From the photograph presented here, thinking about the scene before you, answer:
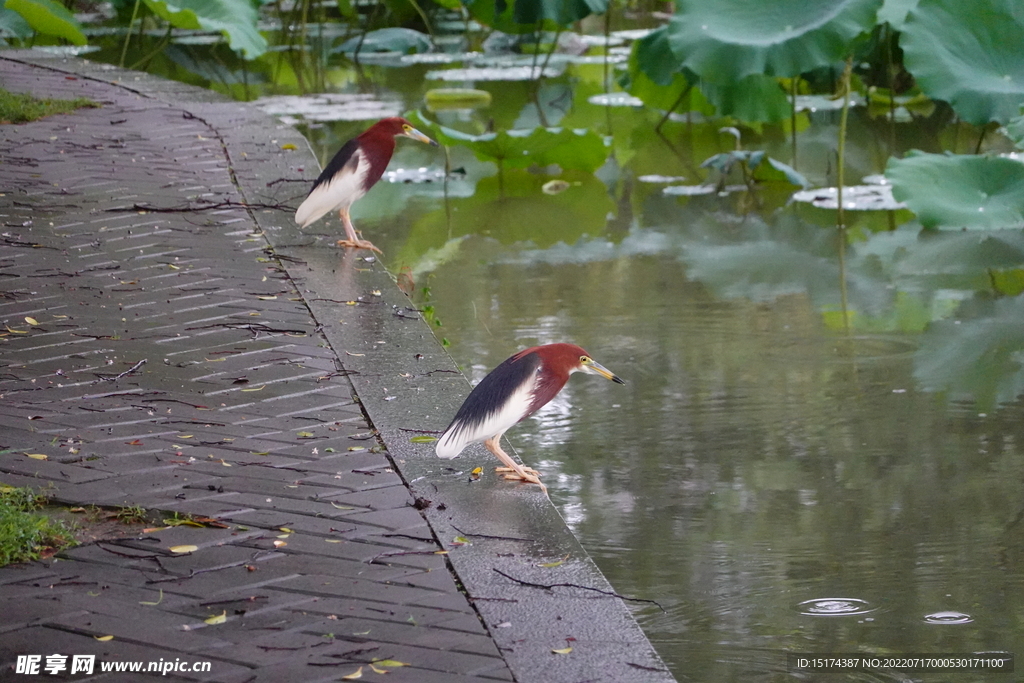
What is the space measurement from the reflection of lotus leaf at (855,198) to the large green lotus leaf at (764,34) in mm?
1132

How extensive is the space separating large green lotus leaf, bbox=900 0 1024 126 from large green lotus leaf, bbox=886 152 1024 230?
0.39 m

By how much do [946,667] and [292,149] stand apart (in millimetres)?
5910

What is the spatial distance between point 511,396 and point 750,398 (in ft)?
7.11

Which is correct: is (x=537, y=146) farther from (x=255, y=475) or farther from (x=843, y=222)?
(x=255, y=475)

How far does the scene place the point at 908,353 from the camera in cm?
585

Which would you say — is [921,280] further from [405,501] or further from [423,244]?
[405,501]

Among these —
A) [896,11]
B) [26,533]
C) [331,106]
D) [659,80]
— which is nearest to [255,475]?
[26,533]

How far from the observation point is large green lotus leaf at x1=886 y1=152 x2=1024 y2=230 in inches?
297

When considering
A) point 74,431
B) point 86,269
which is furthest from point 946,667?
point 86,269

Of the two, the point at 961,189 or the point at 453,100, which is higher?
the point at 961,189

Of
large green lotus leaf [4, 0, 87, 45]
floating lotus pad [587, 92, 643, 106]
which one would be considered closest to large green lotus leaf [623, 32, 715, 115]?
floating lotus pad [587, 92, 643, 106]

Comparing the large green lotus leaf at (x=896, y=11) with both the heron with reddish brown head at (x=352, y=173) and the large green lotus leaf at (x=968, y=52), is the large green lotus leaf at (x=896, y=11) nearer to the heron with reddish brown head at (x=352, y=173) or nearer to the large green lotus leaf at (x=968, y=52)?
the large green lotus leaf at (x=968, y=52)

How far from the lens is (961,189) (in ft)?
25.4

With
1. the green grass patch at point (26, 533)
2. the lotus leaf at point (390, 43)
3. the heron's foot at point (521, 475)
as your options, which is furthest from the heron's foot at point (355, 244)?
the lotus leaf at point (390, 43)
